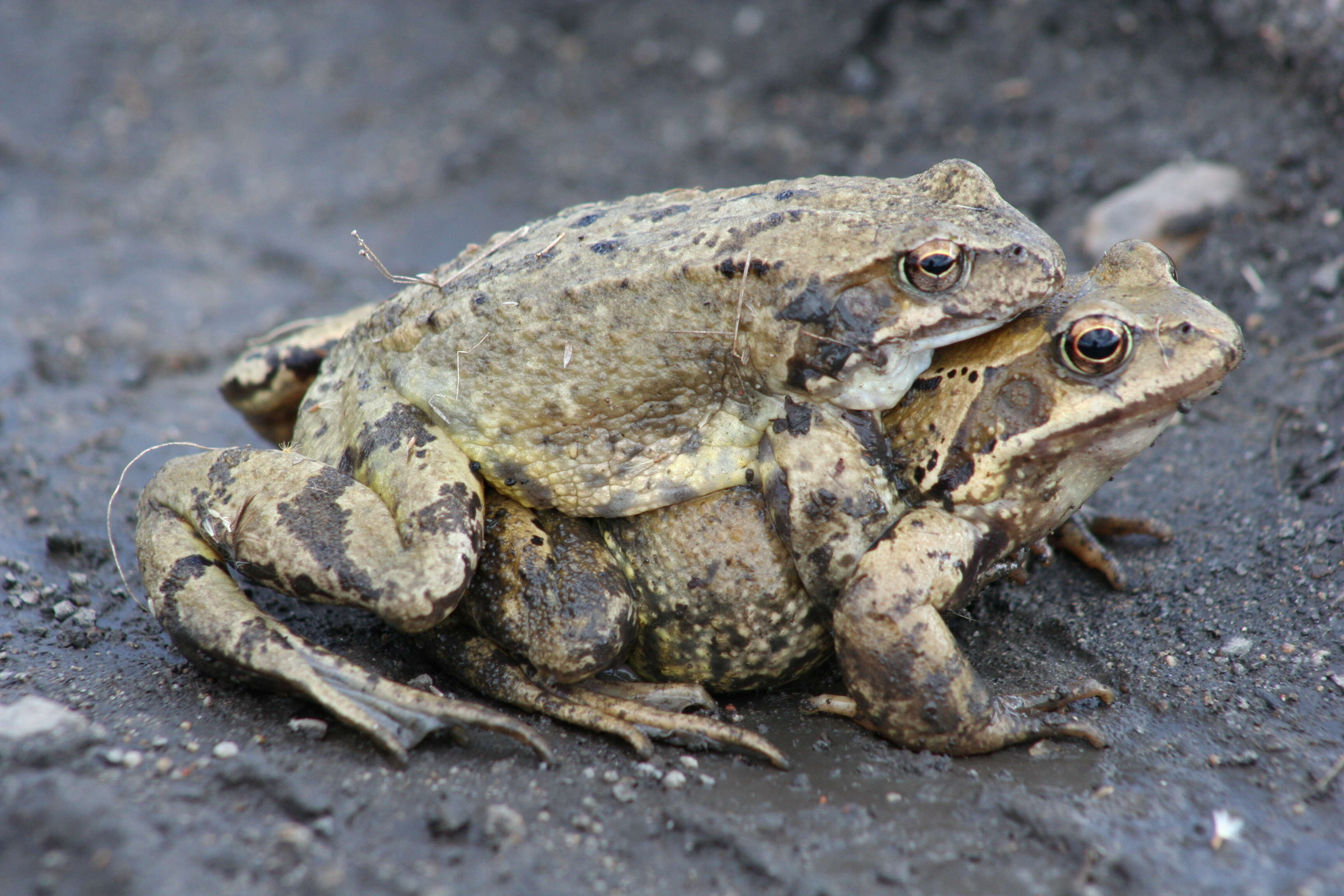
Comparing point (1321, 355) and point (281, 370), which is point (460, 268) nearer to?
point (281, 370)

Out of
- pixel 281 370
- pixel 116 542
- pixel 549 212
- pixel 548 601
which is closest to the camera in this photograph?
pixel 548 601

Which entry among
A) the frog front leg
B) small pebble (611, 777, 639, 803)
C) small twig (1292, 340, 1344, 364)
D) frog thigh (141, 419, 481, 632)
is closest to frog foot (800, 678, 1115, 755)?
small pebble (611, 777, 639, 803)

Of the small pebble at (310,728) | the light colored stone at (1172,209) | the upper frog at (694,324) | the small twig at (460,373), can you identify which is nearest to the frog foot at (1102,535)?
the upper frog at (694,324)

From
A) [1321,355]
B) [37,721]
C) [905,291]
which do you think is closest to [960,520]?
[905,291]

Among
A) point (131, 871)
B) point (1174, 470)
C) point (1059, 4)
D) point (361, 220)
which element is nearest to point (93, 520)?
point (131, 871)

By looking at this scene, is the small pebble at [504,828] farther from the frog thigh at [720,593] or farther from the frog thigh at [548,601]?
the frog thigh at [720,593]

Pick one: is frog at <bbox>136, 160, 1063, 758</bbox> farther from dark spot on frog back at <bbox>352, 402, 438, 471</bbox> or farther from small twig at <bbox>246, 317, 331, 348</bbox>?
small twig at <bbox>246, 317, 331, 348</bbox>
